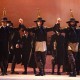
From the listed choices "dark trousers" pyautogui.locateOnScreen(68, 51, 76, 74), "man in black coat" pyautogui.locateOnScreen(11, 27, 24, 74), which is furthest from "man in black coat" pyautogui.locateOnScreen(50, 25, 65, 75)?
"man in black coat" pyautogui.locateOnScreen(11, 27, 24, 74)

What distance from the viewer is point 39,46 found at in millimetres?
Result: 10438

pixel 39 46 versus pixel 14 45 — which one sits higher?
pixel 14 45

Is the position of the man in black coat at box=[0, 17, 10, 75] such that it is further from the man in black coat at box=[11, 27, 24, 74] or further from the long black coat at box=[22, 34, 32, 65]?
the long black coat at box=[22, 34, 32, 65]

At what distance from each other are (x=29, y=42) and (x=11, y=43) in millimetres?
632

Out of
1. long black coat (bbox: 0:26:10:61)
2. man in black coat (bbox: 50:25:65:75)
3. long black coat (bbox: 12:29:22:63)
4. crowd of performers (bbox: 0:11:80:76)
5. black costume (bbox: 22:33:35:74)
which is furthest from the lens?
long black coat (bbox: 12:29:22:63)

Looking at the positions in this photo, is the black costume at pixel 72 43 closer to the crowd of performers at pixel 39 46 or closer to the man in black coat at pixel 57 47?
the crowd of performers at pixel 39 46

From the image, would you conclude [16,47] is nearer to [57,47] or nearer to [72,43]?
[57,47]

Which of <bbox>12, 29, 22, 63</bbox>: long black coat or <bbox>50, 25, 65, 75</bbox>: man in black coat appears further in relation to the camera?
<bbox>12, 29, 22, 63</bbox>: long black coat

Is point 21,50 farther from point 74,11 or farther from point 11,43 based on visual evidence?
point 74,11

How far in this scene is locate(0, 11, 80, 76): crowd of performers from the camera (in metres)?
10.4

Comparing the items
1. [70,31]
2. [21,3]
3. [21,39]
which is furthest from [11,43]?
[21,3]

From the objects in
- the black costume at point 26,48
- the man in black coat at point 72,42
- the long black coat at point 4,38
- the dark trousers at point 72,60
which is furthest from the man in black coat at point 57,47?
the long black coat at point 4,38

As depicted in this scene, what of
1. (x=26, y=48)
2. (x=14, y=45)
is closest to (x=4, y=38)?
(x=14, y=45)

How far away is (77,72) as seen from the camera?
11.0 m
